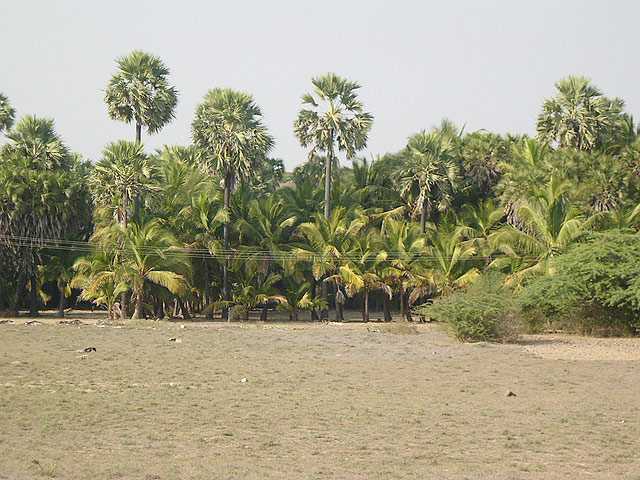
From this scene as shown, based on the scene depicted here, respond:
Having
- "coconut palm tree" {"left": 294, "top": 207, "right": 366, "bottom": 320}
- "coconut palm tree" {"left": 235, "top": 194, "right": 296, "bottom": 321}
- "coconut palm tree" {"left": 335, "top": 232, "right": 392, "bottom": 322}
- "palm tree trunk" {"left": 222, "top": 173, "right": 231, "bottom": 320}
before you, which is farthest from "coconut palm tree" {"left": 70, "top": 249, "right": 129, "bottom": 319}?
"coconut palm tree" {"left": 335, "top": 232, "right": 392, "bottom": 322}

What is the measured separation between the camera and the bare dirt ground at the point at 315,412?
10445mm

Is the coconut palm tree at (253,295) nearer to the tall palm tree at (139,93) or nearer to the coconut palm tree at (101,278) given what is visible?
the coconut palm tree at (101,278)

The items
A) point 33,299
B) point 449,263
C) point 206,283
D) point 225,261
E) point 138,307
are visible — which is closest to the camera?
point 449,263

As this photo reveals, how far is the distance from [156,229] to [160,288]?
2.91 m

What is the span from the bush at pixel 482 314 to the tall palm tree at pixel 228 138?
16511mm

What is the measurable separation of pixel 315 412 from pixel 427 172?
30.3 meters

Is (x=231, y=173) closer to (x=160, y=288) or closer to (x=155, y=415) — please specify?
(x=160, y=288)

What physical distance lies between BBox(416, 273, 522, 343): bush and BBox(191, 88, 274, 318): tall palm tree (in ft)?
54.2

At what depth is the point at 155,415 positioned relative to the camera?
538 inches

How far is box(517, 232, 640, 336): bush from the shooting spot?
2955 centimetres

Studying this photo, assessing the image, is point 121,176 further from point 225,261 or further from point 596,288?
point 596,288

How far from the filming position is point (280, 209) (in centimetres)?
4328

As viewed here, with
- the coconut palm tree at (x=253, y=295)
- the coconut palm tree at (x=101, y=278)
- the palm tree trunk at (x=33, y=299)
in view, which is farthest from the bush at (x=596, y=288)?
the palm tree trunk at (x=33, y=299)

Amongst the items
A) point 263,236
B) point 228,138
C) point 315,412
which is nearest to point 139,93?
point 228,138
